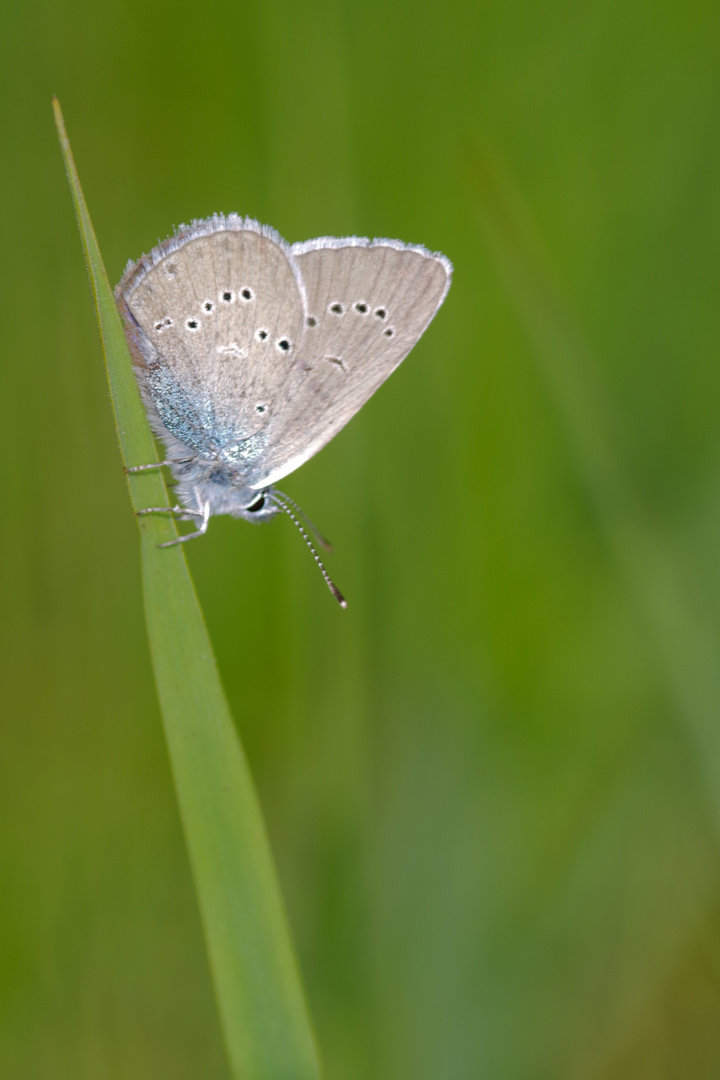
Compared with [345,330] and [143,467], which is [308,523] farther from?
[143,467]

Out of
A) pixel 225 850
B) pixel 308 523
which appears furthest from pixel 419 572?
pixel 225 850

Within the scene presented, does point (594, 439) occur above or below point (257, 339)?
below

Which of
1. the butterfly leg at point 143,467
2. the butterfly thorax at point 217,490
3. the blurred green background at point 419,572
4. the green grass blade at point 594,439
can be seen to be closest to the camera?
the butterfly leg at point 143,467

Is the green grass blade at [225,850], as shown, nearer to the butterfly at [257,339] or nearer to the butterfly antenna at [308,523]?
A: the butterfly at [257,339]

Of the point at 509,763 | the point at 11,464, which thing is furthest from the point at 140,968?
the point at 11,464

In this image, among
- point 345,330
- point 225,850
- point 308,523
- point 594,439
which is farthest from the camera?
point 308,523

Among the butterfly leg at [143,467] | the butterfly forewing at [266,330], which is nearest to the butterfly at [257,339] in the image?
the butterfly forewing at [266,330]
